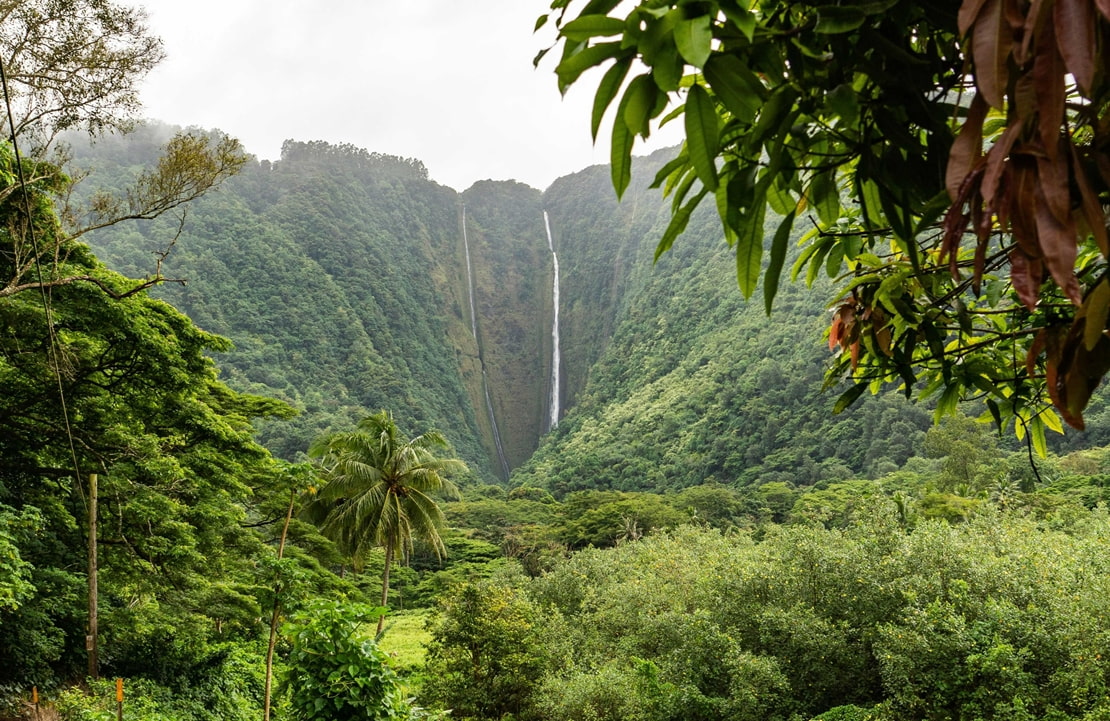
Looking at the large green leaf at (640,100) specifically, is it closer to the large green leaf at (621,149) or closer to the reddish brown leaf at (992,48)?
the large green leaf at (621,149)

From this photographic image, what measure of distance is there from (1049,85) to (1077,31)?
0.03m

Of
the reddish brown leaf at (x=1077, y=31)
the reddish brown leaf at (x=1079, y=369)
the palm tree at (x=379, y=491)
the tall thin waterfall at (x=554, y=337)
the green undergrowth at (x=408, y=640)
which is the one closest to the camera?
the reddish brown leaf at (x=1077, y=31)

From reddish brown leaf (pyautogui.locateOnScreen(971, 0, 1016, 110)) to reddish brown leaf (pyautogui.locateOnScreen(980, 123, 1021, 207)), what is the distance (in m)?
0.02

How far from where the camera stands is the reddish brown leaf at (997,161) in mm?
389

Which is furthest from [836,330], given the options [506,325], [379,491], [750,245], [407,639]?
[506,325]

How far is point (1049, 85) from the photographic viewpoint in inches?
14.6

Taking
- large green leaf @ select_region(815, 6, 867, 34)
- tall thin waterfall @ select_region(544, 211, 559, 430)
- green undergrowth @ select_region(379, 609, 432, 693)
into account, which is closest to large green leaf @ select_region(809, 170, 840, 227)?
large green leaf @ select_region(815, 6, 867, 34)

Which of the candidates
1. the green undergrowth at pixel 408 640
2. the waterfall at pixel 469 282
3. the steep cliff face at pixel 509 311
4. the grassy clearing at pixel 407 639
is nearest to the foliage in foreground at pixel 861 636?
the green undergrowth at pixel 408 640

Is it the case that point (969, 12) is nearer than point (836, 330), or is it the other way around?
point (969, 12)

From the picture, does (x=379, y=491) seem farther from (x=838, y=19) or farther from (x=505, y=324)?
(x=505, y=324)

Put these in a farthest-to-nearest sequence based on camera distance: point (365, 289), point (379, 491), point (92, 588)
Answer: point (365, 289) → point (379, 491) → point (92, 588)

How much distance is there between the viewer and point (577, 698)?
24.9 ft

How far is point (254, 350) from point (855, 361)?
5111 cm

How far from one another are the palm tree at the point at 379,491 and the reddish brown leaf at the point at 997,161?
12.1 meters
